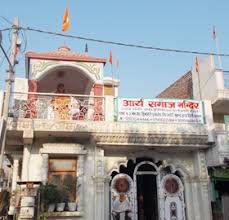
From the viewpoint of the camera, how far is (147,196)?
1097 centimetres

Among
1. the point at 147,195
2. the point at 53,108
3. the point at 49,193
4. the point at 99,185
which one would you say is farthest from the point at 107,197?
the point at 53,108

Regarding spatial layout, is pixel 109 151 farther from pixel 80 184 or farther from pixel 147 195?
pixel 147 195

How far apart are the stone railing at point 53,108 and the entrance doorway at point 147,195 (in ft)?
8.07

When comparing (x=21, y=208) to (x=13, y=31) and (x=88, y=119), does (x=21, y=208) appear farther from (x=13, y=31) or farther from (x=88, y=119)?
(x=13, y=31)

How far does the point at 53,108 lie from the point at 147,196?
15.2 feet

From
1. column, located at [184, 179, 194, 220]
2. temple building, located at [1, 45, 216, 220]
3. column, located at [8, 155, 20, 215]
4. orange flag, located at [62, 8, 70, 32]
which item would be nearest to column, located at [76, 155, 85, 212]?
temple building, located at [1, 45, 216, 220]

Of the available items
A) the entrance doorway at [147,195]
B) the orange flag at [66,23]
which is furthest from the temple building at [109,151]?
the orange flag at [66,23]

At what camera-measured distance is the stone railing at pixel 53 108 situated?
8977 millimetres

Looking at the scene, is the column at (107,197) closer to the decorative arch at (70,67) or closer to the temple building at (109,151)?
the temple building at (109,151)

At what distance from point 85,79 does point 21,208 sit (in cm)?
564

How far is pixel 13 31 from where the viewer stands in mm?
8344

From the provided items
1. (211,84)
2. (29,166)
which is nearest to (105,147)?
(29,166)

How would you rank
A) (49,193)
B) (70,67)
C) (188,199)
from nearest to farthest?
1. (49,193)
2. (188,199)
3. (70,67)

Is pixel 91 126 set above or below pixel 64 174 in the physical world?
above
